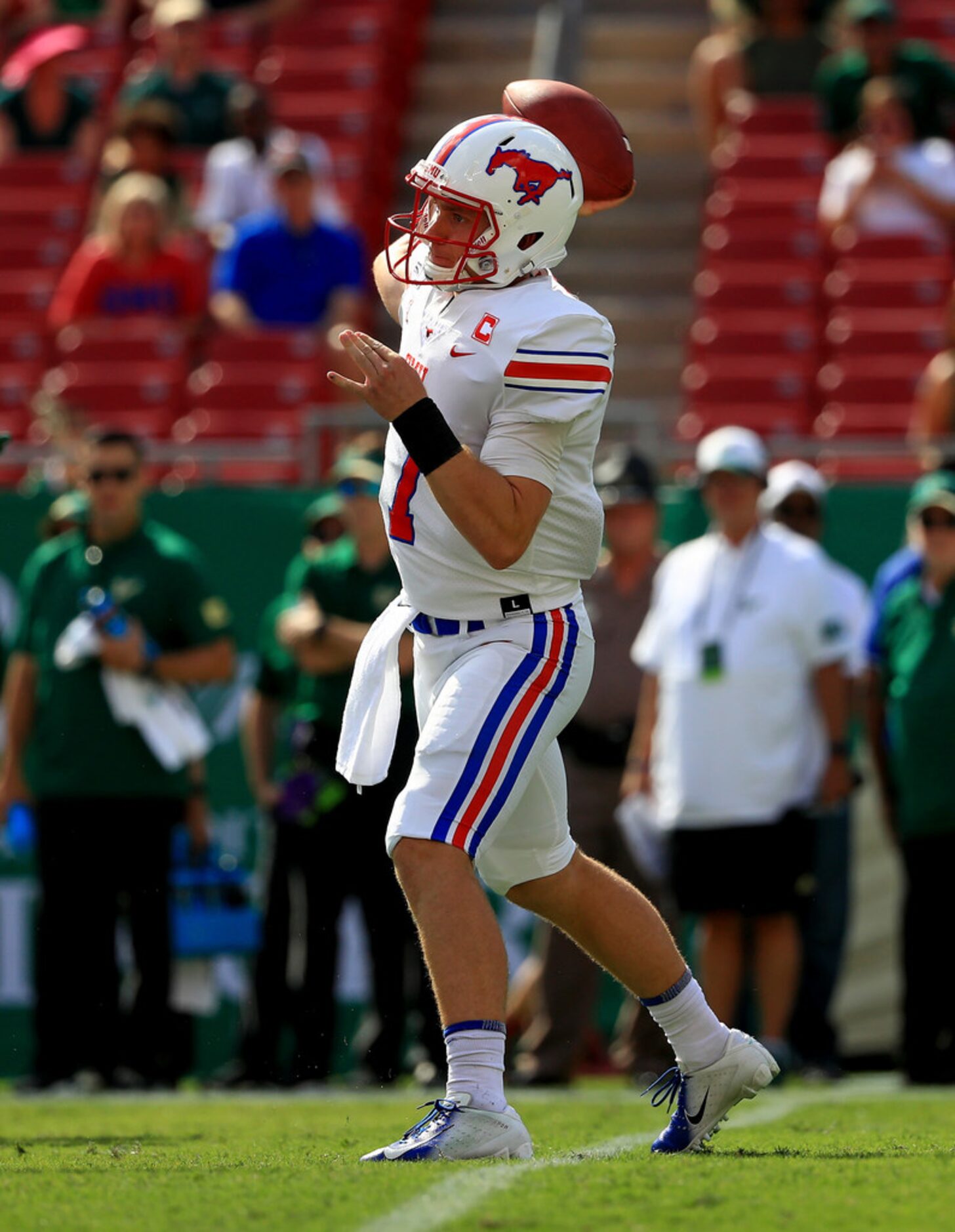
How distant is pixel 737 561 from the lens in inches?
320

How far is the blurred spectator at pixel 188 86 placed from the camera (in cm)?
1319

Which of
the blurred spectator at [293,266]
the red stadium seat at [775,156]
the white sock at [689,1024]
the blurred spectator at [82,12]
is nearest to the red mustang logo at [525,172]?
the white sock at [689,1024]

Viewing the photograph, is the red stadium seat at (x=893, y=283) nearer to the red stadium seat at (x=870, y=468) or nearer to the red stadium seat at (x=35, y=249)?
the red stadium seat at (x=870, y=468)

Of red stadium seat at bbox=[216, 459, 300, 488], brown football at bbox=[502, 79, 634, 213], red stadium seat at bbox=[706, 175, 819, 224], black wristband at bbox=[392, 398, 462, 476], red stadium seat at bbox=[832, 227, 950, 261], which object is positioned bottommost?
red stadium seat at bbox=[216, 459, 300, 488]

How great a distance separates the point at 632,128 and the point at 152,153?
294 cm

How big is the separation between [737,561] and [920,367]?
305 cm

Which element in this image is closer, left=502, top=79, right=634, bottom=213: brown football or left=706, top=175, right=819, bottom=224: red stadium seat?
left=502, top=79, right=634, bottom=213: brown football

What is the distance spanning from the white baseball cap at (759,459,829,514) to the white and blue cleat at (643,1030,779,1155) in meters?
4.03

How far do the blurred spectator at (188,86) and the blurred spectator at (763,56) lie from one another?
277cm

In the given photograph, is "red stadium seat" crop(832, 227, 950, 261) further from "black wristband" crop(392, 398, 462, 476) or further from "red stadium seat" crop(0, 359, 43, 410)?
"black wristband" crop(392, 398, 462, 476)

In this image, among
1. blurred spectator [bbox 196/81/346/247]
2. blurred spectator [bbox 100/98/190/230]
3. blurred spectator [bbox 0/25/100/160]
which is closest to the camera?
blurred spectator [bbox 196/81/346/247]

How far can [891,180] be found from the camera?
11.4 m

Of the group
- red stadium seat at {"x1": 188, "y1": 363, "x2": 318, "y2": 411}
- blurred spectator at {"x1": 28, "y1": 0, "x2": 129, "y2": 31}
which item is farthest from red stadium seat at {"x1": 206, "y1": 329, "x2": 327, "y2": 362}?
blurred spectator at {"x1": 28, "y1": 0, "x2": 129, "y2": 31}

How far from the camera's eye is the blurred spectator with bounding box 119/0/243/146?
13.2 m
